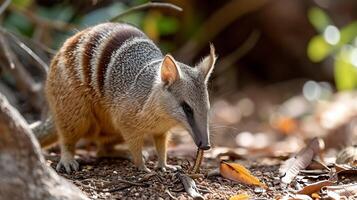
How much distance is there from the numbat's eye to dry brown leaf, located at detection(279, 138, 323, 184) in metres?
0.85

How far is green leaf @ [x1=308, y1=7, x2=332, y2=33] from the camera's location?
10289mm

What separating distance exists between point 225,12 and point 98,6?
2.96m

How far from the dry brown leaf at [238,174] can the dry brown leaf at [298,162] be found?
288 mm

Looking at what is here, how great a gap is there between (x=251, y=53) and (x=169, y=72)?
714 cm

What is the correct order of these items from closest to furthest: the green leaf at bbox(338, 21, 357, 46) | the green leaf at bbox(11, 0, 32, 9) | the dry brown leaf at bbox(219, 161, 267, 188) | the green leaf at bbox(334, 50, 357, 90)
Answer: the dry brown leaf at bbox(219, 161, 267, 188) < the green leaf at bbox(11, 0, 32, 9) < the green leaf at bbox(334, 50, 357, 90) < the green leaf at bbox(338, 21, 357, 46)

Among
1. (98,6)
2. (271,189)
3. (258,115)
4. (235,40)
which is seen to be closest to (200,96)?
(271,189)

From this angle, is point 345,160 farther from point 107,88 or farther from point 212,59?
point 107,88

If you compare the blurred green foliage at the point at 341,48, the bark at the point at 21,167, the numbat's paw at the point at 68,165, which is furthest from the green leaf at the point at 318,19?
the bark at the point at 21,167

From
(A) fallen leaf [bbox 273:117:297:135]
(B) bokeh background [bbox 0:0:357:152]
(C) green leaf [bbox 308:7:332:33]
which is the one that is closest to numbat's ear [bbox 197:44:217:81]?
(B) bokeh background [bbox 0:0:357:152]

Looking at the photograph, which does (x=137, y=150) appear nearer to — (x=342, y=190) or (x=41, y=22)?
(x=342, y=190)

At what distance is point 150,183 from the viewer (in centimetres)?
512

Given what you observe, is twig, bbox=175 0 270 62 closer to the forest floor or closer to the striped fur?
the forest floor

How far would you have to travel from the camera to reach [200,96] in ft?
17.5

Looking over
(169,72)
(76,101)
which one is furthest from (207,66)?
(76,101)
